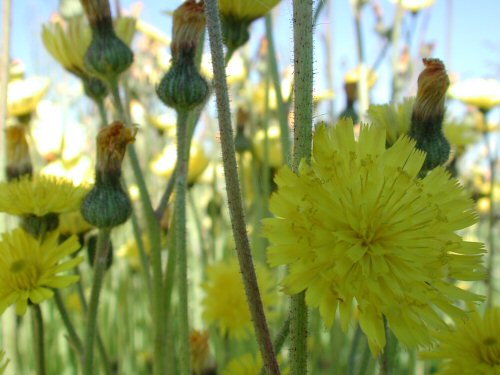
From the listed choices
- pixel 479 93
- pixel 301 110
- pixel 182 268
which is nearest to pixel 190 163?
pixel 182 268

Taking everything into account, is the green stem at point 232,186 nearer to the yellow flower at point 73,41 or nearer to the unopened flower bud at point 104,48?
the unopened flower bud at point 104,48

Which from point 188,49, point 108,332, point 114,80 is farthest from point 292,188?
point 108,332

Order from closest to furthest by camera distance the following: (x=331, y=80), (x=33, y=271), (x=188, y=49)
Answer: (x=33, y=271) → (x=188, y=49) → (x=331, y=80)

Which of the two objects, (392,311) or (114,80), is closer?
(392,311)

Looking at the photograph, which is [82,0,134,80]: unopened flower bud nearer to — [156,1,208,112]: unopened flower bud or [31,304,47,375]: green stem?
[156,1,208,112]: unopened flower bud

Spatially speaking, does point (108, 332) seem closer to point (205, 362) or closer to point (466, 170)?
point (205, 362)

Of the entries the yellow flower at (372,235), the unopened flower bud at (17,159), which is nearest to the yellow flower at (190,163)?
the unopened flower bud at (17,159)

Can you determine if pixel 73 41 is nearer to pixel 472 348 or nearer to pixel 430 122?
pixel 430 122
